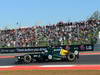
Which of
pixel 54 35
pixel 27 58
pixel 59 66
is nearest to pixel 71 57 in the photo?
pixel 59 66

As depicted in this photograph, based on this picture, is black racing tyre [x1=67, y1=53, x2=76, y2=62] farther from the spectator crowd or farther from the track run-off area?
the spectator crowd

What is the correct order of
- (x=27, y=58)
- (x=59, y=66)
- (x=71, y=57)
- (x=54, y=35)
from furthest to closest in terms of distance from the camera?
(x=54, y=35)
(x=27, y=58)
(x=71, y=57)
(x=59, y=66)

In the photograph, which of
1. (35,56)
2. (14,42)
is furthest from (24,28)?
(35,56)

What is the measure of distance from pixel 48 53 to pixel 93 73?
20.6 ft

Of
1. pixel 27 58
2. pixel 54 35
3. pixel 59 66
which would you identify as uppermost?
pixel 54 35

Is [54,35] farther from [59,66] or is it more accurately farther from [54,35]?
[59,66]

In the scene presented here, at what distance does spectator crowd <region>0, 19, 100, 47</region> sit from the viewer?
80.5ft

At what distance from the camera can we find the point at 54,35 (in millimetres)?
25984

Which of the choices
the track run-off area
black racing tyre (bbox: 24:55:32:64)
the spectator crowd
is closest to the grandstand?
the spectator crowd

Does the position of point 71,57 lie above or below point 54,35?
below

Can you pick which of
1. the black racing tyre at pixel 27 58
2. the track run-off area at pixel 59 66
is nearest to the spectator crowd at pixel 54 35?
the track run-off area at pixel 59 66

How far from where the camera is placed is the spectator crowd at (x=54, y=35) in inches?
966

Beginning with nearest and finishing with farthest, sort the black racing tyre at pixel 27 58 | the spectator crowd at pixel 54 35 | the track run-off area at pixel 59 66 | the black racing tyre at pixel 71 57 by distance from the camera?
the track run-off area at pixel 59 66, the black racing tyre at pixel 71 57, the black racing tyre at pixel 27 58, the spectator crowd at pixel 54 35

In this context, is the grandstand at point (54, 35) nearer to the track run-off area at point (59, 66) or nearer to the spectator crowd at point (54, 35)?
the spectator crowd at point (54, 35)
